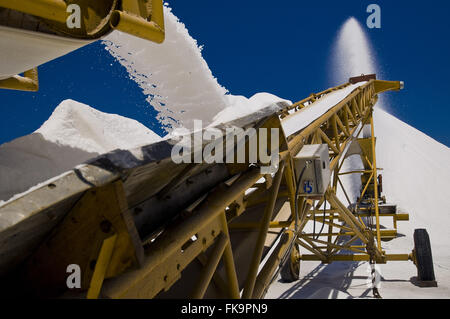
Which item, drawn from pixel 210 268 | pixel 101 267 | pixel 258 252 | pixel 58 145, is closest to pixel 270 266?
pixel 258 252

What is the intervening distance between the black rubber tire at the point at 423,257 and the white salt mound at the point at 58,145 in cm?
663

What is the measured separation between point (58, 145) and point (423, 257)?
7.50 m

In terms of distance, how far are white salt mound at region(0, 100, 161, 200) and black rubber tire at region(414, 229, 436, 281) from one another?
6626mm

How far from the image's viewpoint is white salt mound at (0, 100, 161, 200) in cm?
663

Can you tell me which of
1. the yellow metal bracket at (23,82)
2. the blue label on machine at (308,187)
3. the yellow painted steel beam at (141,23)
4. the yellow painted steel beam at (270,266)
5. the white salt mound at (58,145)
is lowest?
the yellow painted steel beam at (270,266)

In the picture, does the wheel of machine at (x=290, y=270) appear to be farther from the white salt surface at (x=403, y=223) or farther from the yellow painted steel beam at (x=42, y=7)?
the yellow painted steel beam at (x=42, y=7)

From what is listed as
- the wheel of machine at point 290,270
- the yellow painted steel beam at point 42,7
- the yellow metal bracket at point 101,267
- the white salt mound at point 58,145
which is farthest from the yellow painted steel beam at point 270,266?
the white salt mound at point 58,145

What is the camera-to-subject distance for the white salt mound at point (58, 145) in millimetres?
6634

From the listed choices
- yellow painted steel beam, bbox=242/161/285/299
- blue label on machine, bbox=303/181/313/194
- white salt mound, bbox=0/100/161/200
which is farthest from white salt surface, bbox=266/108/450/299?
white salt mound, bbox=0/100/161/200

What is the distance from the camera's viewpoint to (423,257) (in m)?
6.61

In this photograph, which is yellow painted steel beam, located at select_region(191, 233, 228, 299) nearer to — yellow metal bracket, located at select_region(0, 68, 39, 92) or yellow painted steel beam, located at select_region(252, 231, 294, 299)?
yellow painted steel beam, located at select_region(252, 231, 294, 299)

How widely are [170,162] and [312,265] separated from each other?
827 centimetres

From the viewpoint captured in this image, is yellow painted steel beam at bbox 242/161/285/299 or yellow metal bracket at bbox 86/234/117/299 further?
yellow painted steel beam at bbox 242/161/285/299
